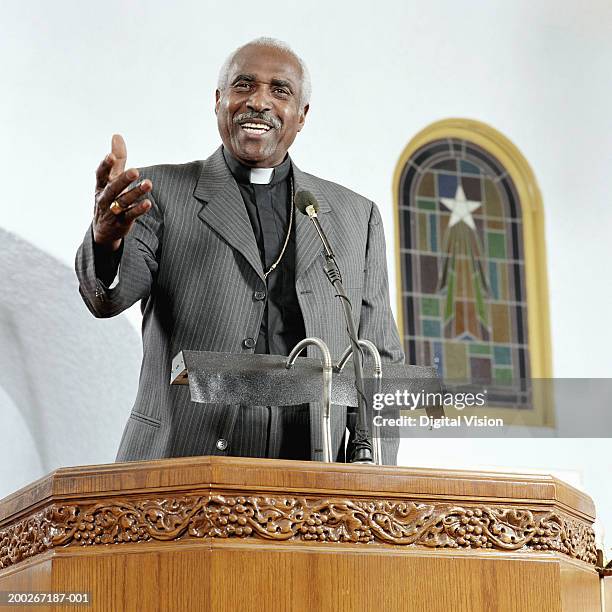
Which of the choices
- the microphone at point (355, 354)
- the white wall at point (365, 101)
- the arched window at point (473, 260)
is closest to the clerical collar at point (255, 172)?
the microphone at point (355, 354)

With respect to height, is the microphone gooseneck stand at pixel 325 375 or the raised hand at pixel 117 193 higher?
the raised hand at pixel 117 193

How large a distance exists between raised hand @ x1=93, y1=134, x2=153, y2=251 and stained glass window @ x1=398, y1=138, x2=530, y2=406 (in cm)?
482

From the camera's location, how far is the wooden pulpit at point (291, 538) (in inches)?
93.1

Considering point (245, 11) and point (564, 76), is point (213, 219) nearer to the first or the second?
point (245, 11)

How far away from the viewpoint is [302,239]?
343cm

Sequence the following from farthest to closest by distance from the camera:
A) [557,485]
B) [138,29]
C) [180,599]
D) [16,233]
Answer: [138,29], [16,233], [557,485], [180,599]

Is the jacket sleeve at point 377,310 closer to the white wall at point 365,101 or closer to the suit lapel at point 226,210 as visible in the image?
the suit lapel at point 226,210

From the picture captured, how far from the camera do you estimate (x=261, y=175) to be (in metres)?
3.62

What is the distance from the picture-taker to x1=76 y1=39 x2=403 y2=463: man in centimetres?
316

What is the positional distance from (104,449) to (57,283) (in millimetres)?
950

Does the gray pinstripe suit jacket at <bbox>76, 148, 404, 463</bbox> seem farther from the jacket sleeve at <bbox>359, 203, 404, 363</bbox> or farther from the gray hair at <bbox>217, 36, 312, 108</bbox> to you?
the gray hair at <bbox>217, 36, 312, 108</bbox>

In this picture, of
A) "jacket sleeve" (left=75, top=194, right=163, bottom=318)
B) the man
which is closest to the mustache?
the man

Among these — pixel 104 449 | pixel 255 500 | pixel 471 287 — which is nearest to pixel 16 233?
pixel 104 449

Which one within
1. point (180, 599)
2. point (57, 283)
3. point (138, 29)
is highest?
point (138, 29)
